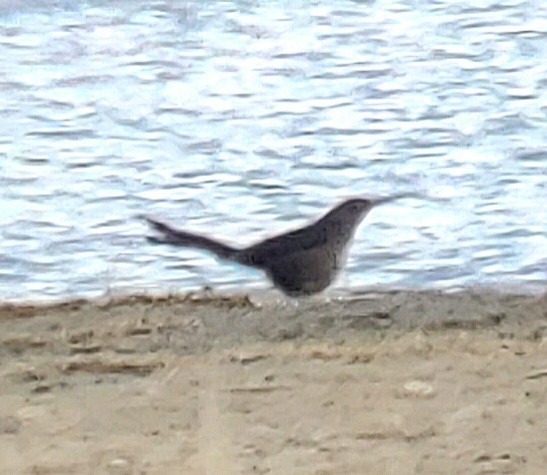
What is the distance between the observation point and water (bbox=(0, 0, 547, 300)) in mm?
1320

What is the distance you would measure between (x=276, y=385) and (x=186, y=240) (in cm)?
27

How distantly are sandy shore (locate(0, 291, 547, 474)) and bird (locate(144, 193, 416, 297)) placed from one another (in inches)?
1.0

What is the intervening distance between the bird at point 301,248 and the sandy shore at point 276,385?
3cm

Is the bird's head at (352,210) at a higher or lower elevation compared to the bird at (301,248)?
higher

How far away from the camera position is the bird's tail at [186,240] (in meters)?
1.32

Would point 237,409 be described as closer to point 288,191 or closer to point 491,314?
point 491,314

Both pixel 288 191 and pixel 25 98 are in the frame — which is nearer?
pixel 288 191

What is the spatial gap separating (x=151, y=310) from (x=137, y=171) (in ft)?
0.75

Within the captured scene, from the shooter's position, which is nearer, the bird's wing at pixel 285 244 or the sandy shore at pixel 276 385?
the sandy shore at pixel 276 385

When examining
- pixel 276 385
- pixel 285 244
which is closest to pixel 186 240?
pixel 285 244

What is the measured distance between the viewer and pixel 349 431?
41.3 inches

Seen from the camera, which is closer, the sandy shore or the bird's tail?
the sandy shore

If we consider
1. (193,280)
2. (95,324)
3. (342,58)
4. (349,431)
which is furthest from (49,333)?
(342,58)

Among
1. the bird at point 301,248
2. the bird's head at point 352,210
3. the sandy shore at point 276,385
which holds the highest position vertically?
the bird's head at point 352,210
